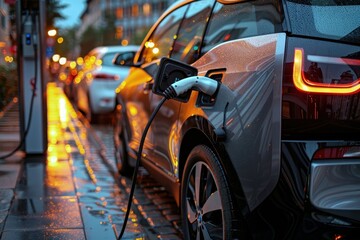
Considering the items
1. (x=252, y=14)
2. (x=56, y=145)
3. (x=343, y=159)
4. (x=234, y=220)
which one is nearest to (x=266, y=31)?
(x=252, y=14)

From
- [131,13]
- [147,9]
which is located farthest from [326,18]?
[131,13]

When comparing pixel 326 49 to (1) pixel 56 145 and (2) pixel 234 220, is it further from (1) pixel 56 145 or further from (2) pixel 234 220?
(1) pixel 56 145

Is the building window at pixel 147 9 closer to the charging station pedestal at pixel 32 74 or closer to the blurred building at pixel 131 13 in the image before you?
the blurred building at pixel 131 13

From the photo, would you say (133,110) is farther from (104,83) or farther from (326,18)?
(104,83)

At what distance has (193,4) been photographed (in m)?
4.38

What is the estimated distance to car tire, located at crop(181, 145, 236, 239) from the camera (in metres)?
2.82

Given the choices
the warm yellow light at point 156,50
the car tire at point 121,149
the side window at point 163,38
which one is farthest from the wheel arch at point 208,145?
the car tire at point 121,149

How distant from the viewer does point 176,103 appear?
3.81 m

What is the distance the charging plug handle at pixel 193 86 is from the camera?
3025mm

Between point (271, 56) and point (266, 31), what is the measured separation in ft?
1.16

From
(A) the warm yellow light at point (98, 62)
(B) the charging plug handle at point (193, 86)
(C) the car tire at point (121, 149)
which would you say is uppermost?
(B) the charging plug handle at point (193, 86)

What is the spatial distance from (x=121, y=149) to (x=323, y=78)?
156 inches

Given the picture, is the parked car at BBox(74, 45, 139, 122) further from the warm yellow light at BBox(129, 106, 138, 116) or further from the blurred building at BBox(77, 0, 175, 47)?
the blurred building at BBox(77, 0, 175, 47)

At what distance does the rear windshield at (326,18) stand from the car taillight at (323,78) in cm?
14
